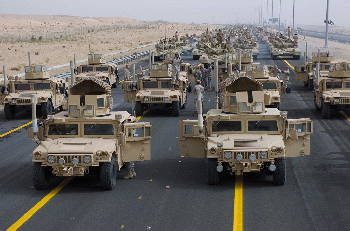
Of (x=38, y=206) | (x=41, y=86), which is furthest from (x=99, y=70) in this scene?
(x=38, y=206)

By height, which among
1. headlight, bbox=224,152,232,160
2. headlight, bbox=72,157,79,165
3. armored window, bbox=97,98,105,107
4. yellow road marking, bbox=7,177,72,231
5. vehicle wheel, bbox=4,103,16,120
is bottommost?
yellow road marking, bbox=7,177,72,231

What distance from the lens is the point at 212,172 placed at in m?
14.4

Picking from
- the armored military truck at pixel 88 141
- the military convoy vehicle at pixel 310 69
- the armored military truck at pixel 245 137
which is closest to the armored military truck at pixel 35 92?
the armored military truck at pixel 88 141

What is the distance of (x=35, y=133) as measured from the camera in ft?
48.4

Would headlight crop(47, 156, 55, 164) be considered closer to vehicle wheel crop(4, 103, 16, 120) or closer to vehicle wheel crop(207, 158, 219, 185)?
vehicle wheel crop(207, 158, 219, 185)

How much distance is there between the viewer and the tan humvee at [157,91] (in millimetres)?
26188

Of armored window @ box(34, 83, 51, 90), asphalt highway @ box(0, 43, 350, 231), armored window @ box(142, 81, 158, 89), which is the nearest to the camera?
asphalt highway @ box(0, 43, 350, 231)

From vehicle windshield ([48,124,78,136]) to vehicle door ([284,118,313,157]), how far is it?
Answer: 456cm

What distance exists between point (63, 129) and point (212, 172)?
11.1 feet

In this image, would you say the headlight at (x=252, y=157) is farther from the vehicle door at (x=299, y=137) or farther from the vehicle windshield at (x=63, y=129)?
the vehicle windshield at (x=63, y=129)

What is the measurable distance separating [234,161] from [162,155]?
14.9 ft

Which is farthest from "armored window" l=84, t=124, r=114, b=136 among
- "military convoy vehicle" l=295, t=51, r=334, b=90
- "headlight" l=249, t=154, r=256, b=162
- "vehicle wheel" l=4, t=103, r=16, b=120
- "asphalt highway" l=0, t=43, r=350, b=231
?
"military convoy vehicle" l=295, t=51, r=334, b=90

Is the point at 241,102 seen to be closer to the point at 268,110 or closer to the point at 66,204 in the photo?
the point at 268,110

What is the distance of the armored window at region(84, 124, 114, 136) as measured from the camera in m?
15.1
